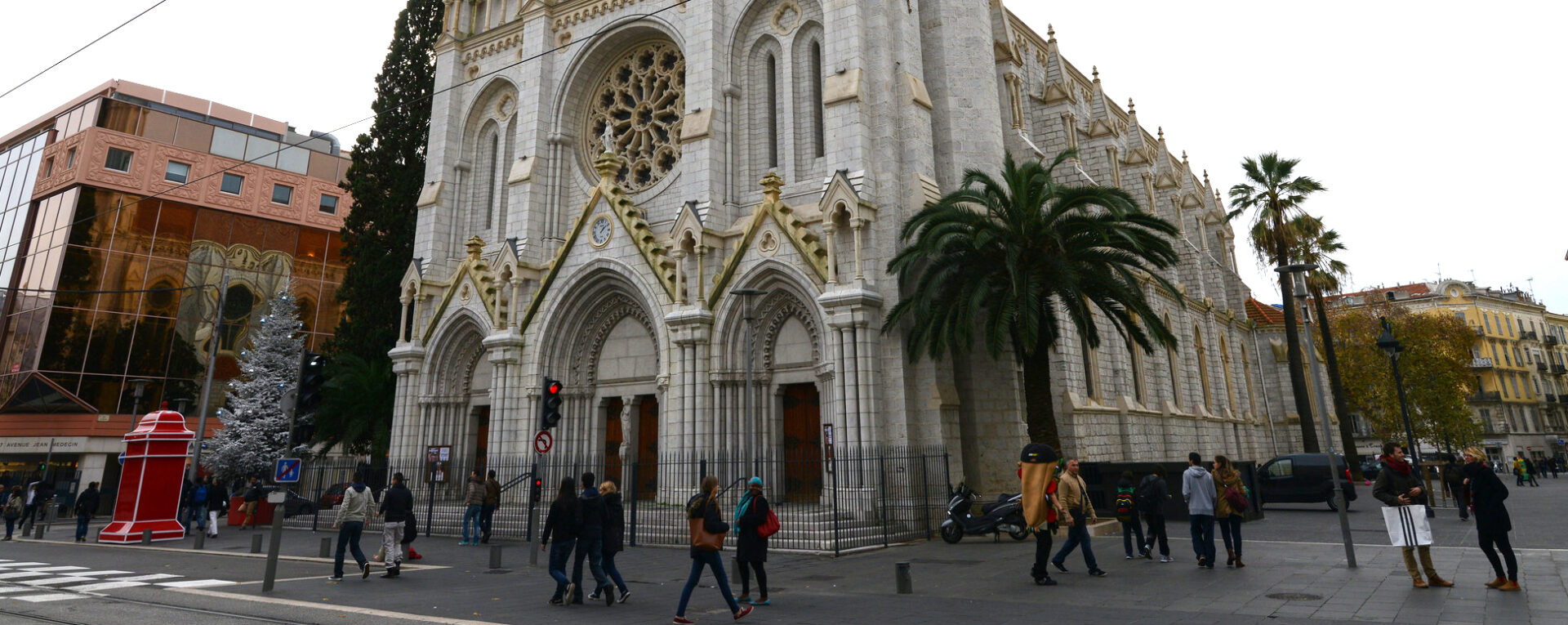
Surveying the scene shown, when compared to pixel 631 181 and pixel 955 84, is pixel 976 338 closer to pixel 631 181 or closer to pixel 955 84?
pixel 955 84

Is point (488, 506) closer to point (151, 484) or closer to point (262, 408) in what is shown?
point (151, 484)

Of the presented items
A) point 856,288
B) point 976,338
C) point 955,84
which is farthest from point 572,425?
point 955,84

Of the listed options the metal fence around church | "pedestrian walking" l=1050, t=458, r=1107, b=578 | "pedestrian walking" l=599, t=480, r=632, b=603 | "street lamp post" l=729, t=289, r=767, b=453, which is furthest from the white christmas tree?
"pedestrian walking" l=1050, t=458, r=1107, b=578

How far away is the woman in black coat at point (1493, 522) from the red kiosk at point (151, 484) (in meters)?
24.8

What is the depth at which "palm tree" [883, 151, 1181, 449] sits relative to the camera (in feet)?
53.7

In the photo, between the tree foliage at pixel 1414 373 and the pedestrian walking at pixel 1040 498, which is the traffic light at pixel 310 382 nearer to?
the pedestrian walking at pixel 1040 498

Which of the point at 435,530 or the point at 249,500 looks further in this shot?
the point at 249,500

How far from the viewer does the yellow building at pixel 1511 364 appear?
197ft

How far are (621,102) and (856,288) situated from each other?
12.7m

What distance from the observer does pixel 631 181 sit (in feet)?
84.0

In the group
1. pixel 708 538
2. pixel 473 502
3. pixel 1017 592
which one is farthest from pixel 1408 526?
pixel 473 502

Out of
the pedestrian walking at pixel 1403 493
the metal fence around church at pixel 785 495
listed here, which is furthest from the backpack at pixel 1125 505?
the metal fence around church at pixel 785 495

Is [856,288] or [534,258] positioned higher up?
[534,258]

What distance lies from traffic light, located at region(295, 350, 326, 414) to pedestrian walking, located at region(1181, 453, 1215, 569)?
41.6 ft
